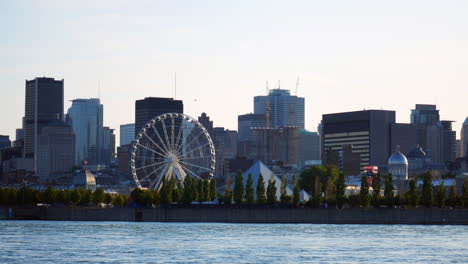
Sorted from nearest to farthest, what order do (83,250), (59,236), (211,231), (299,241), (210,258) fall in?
(210,258), (83,250), (299,241), (59,236), (211,231)

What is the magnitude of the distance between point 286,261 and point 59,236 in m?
52.4

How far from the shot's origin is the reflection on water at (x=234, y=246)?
368 feet

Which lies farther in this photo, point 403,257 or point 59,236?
point 59,236

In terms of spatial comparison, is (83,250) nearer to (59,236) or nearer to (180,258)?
(180,258)

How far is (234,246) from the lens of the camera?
13050 cm

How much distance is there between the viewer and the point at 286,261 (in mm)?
109375

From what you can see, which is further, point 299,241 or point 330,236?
point 330,236

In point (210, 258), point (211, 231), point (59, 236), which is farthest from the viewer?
point (211, 231)

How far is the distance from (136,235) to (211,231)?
1863cm

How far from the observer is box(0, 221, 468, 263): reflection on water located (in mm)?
112188

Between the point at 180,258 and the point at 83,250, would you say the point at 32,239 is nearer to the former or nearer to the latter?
the point at 83,250

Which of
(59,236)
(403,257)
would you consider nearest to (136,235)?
(59,236)

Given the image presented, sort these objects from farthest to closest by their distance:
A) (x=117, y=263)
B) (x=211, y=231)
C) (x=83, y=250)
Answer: (x=211, y=231), (x=83, y=250), (x=117, y=263)

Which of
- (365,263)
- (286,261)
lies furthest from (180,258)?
(365,263)
